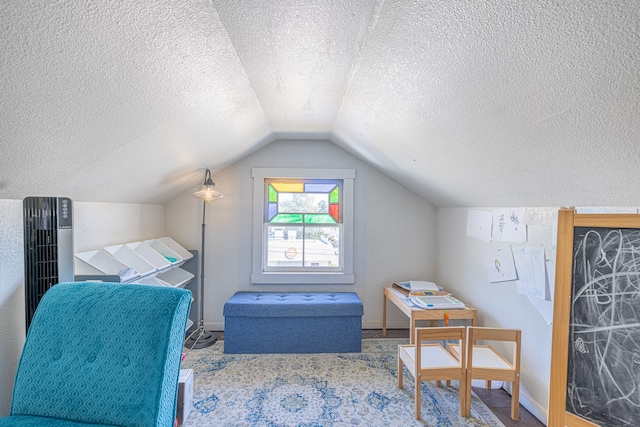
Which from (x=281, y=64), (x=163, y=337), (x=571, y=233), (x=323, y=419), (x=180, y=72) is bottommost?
(x=323, y=419)

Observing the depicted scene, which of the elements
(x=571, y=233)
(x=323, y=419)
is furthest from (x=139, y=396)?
(x=571, y=233)

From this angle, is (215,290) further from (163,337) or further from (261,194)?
(163,337)

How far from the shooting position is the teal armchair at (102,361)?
1148 mm

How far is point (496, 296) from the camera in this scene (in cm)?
231

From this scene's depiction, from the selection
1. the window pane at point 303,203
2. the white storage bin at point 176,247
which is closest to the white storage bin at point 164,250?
the white storage bin at point 176,247

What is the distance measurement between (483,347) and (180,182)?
120 inches

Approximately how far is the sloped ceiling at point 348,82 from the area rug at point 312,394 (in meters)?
1.56

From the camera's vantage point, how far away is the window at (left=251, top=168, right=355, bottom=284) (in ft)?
11.0

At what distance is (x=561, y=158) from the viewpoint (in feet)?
4.06

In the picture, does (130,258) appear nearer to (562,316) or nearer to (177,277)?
(177,277)

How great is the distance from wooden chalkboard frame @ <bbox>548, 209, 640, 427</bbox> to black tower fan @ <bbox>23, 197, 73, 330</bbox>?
9.05 feet

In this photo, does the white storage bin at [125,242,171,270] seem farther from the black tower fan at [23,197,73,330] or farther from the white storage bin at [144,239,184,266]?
the black tower fan at [23,197,73,330]

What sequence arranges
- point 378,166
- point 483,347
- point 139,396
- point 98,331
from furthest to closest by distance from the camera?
point 378,166 < point 483,347 < point 98,331 < point 139,396

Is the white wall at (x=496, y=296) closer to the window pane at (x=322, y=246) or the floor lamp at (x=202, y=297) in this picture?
the window pane at (x=322, y=246)
